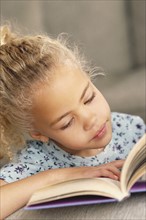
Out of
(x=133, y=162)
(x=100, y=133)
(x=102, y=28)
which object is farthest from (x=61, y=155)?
(x=102, y=28)

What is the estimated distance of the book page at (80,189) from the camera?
82 centimetres

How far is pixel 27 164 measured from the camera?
1295mm

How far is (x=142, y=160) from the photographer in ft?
2.83

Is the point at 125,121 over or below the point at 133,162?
below

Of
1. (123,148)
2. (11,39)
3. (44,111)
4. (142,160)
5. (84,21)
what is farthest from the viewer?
(84,21)

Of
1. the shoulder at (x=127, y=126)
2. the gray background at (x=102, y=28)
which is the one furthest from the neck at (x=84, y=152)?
the gray background at (x=102, y=28)

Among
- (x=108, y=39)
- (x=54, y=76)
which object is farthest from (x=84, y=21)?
(x=54, y=76)

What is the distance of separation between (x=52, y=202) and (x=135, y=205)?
0.16 metres

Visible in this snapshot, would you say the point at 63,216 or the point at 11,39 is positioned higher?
the point at 11,39

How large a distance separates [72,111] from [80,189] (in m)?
0.34

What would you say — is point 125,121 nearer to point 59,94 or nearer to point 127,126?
point 127,126

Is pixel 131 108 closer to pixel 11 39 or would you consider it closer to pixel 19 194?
pixel 11 39

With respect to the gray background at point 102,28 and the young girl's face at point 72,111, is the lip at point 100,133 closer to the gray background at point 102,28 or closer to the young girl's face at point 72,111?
the young girl's face at point 72,111

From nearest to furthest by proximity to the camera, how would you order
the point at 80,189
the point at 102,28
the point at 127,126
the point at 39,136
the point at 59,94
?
the point at 80,189, the point at 59,94, the point at 39,136, the point at 127,126, the point at 102,28
